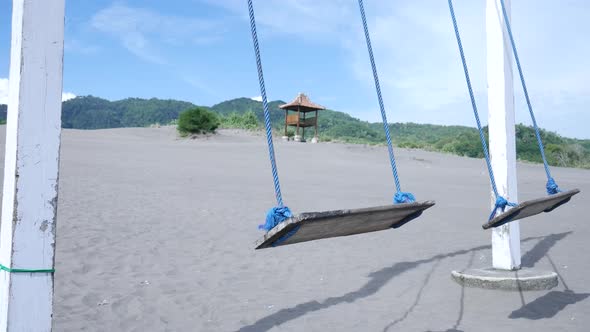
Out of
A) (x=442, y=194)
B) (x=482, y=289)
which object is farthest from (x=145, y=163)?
(x=482, y=289)

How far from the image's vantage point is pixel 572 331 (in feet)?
13.4

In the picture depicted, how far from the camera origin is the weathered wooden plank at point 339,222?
7.68 feet

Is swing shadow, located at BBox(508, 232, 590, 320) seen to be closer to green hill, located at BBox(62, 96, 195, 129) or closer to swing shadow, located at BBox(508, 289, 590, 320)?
swing shadow, located at BBox(508, 289, 590, 320)

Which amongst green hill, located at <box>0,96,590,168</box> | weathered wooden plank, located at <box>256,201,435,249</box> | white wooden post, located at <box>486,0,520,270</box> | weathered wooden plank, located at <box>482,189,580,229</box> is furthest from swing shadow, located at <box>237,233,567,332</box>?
green hill, located at <box>0,96,590,168</box>

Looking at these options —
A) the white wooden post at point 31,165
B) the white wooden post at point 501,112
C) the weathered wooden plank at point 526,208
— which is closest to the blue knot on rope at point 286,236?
the white wooden post at point 31,165

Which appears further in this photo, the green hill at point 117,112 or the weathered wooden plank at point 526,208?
the green hill at point 117,112

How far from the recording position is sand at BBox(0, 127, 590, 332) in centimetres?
436

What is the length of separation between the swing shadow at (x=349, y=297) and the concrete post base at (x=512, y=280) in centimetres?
94

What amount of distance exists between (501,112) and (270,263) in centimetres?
313

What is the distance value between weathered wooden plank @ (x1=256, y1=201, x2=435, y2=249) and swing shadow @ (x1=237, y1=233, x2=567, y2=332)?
151cm

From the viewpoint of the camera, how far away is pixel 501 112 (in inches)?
200

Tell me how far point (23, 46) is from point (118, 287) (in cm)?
326

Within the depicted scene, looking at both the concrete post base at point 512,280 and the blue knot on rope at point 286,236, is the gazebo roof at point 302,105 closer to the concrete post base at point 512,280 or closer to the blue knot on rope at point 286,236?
the concrete post base at point 512,280

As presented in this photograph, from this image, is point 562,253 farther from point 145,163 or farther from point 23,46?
point 145,163
